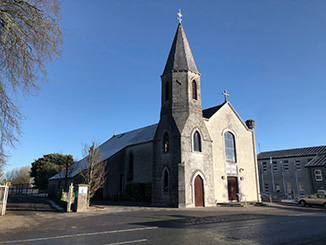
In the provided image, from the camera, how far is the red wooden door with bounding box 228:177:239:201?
84.5 ft

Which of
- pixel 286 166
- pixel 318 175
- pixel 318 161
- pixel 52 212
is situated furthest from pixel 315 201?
pixel 52 212

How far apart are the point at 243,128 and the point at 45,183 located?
1716 inches

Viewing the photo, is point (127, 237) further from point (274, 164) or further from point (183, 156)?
point (274, 164)

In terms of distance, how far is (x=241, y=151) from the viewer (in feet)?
93.8

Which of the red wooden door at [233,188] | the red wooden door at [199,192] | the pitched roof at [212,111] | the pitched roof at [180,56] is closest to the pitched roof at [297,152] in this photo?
the red wooden door at [233,188]

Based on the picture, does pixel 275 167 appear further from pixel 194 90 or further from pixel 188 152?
pixel 188 152

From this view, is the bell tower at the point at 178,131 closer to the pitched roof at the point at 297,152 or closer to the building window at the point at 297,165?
the building window at the point at 297,165

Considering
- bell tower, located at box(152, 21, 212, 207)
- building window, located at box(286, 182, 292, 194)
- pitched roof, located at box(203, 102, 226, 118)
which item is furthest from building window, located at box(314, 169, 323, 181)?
bell tower, located at box(152, 21, 212, 207)

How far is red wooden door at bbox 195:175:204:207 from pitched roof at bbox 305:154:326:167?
75.3 feet

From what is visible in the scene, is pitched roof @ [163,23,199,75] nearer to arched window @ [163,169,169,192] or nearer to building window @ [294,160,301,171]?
arched window @ [163,169,169,192]

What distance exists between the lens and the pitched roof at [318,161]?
117ft

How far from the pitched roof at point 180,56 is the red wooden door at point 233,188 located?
1221cm

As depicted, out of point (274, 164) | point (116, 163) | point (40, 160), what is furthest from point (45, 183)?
point (274, 164)

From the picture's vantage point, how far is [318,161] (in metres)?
36.7
